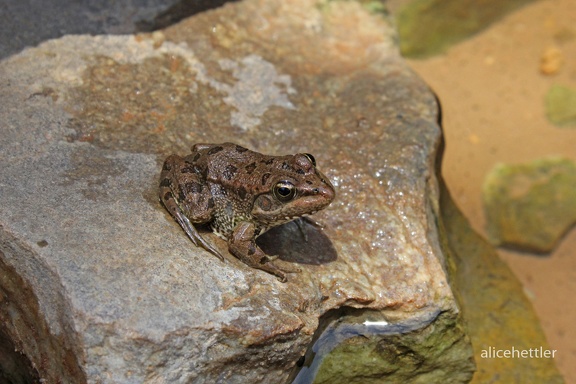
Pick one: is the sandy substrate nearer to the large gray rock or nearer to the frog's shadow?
the large gray rock

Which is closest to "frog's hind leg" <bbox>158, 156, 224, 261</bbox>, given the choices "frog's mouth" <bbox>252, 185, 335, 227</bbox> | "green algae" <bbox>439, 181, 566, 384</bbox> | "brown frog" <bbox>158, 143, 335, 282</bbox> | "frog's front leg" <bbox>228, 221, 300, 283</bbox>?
"brown frog" <bbox>158, 143, 335, 282</bbox>

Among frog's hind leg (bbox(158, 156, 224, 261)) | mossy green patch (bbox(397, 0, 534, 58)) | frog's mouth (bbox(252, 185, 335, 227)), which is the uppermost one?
frog's mouth (bbox(252, 185, 335, 227))

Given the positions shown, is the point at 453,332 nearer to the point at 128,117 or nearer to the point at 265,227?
the point at 265,227

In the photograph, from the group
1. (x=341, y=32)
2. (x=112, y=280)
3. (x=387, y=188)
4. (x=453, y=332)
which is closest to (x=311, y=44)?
(x=341, y=32)

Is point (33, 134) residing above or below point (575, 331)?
above

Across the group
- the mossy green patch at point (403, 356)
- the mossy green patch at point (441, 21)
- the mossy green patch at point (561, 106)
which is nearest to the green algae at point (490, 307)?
the mossy green patch at point (403, 356)
